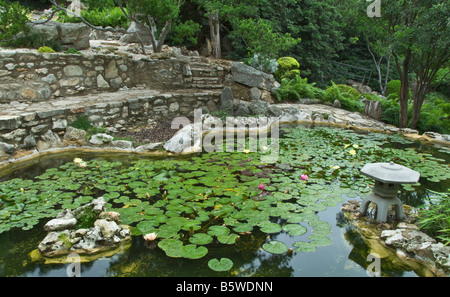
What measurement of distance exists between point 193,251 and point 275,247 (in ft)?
2.63

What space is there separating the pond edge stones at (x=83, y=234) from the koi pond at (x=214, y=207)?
0.44 feet

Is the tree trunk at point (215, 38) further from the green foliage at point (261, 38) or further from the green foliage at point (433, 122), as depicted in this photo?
the green foliage at point (433, 122)

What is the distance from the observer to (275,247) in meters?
3.05

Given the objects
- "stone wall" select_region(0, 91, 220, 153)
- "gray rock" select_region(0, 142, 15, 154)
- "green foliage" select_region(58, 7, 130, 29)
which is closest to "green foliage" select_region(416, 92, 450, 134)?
"stone wall" select_region(0, 91, 220, 153)

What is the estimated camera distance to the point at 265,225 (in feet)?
11.2

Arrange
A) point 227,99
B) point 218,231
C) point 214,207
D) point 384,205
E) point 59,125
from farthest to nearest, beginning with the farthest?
point 227,99 < point 59,125 < point 214,207 < point 384,205 < point 218,231

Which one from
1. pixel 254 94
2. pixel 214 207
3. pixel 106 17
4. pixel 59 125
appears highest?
pixel 106 17

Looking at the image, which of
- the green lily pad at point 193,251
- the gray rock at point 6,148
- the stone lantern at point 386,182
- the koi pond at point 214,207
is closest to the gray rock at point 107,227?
the koi pond at point 214,207

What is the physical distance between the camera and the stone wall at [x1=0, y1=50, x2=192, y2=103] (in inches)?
246

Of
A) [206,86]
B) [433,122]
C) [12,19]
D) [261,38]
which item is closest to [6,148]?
[12,19]

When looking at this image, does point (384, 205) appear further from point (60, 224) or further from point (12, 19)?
point (12, 19)

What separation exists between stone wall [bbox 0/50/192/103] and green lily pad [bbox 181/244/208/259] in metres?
5.42

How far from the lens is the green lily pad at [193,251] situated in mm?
2850

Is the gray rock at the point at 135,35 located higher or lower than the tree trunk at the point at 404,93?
higher
